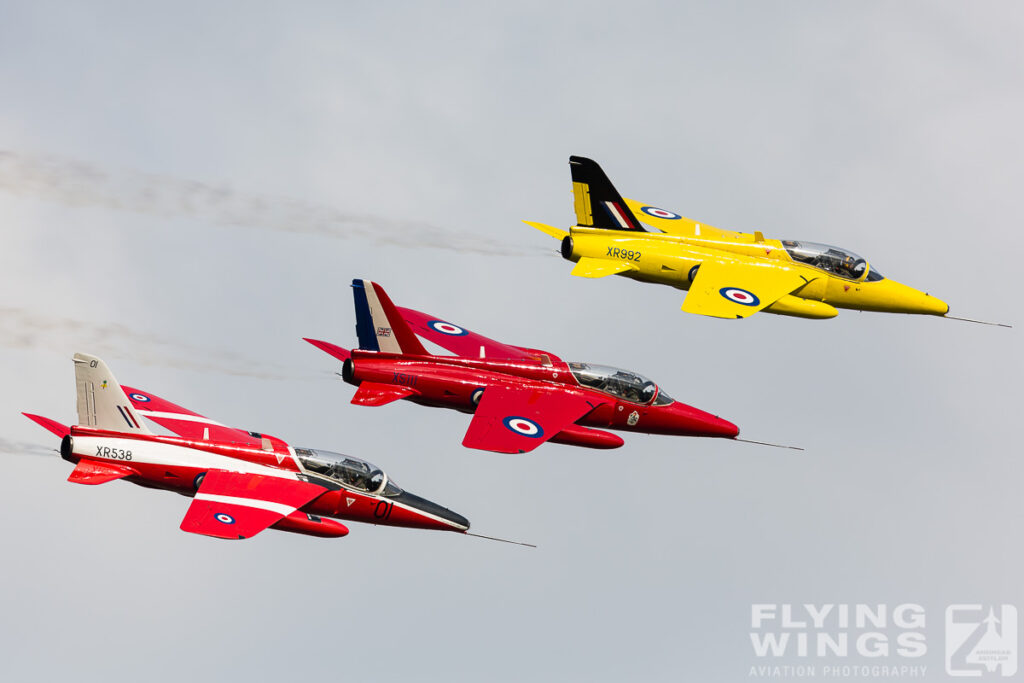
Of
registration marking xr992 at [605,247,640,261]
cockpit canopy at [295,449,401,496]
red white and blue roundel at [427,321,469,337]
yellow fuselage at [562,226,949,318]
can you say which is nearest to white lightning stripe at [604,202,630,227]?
Result: yellow fuselage at [562,226,949,318]

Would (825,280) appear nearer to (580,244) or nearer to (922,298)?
(922,298)

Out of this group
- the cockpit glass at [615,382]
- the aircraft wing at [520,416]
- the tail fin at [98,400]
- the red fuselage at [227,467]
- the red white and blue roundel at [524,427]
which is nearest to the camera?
the red fuselage at [227,467]

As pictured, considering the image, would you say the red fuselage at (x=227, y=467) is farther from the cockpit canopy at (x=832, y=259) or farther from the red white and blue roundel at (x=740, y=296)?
the cockpit canopy at (x=832, y=259)

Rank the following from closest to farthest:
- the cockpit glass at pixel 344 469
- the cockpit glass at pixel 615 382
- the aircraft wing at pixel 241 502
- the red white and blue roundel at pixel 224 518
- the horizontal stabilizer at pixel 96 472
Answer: the aircraft wing at pixel 241 502 < the red white and blue roundel at pixel 224 518 < the horizontal stabilizer at pixel 96 472 < the cockpit glass at pixel 344 469 < the cockpit glass at pixel 615 382

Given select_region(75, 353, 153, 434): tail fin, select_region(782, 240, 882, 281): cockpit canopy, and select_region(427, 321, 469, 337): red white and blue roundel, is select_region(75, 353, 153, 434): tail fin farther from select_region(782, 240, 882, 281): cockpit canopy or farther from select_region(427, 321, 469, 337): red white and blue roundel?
select_region(782, 240, 882, 281): cockpit canopy

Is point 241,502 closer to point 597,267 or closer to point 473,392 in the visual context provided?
point 473,392

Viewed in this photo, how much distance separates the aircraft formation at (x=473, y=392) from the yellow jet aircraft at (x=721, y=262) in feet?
0.15

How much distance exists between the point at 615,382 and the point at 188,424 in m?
12.8

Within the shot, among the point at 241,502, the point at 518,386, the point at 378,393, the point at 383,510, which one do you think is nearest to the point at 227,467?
the point at 241,502

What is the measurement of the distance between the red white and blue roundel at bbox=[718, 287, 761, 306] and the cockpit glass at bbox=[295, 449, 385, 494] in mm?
12307

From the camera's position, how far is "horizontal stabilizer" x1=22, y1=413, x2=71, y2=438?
5056cm

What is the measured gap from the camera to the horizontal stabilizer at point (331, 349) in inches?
2198

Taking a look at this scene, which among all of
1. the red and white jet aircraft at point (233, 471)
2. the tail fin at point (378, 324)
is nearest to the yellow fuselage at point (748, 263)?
the tail fin at point (378, 324)

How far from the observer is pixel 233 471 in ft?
165
